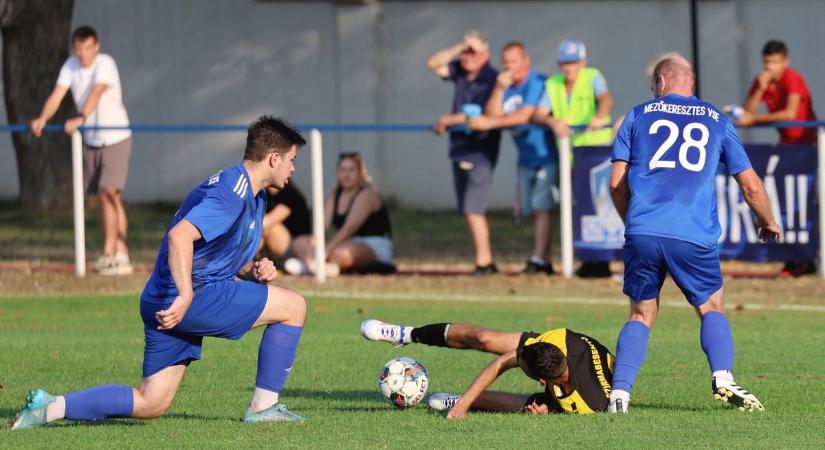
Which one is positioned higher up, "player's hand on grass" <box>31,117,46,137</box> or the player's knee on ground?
"player's hand on grass" <box>31,117,46,137</box>

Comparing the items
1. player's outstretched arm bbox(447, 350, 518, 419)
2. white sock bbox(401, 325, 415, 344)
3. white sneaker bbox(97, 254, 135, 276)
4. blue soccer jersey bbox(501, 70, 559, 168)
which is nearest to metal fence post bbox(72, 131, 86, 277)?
white sneaker bbox(97, 254, 135, 276)

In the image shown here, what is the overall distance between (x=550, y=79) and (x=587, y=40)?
32.3ft

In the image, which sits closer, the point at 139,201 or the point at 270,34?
the point at 139,201

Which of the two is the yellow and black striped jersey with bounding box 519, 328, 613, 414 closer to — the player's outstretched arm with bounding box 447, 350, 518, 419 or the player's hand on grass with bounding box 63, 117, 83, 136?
the player's outstretched arm with bounding box 447, 350, 518, 419

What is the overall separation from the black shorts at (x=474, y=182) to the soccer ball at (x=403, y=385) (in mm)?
7428

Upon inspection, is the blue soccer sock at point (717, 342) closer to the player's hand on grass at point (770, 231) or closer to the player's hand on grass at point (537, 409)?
the player's hand on grass at point (770, 231)

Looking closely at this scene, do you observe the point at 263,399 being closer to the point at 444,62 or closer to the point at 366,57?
the point at 444,62

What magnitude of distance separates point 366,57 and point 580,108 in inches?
418

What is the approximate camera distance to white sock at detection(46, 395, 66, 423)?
25.6 feet

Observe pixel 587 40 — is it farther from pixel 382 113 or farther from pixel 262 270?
pixel 262 270

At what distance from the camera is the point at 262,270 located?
7852 millimetres

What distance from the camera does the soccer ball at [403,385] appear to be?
875 cm

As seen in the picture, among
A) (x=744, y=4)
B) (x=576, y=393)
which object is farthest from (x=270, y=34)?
(x=576, y=393)

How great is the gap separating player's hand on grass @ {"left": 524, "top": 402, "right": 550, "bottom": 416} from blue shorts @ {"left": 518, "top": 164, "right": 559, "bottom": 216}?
7605mm
